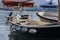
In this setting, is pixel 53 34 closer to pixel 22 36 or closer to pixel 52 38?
pixel 52 38

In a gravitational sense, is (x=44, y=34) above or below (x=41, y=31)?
below

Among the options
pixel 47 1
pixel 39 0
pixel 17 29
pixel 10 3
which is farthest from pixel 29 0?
pixel 17 29

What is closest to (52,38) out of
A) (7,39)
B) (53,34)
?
(53,34)

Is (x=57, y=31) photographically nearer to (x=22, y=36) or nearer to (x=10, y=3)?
(x=22, y=36)

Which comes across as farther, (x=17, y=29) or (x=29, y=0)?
(x=29, y=0)

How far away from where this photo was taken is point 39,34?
10.7 metres

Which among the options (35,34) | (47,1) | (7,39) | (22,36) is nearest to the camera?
(35,34)

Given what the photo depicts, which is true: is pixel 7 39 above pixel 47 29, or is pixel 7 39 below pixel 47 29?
below

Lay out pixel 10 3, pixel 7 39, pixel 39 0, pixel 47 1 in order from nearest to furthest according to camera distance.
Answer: pixel 7 39, pixel 10 3, pixel 47 1, pixel 39 0

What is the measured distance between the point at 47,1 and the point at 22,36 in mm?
29506

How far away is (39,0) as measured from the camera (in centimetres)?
4975

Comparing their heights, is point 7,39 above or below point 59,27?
below

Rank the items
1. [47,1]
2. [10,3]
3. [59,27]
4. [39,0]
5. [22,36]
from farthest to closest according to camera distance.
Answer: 1. [39,0]
2. [47,1]
3. [10,3]
4. [22,36]
5. [59,27]

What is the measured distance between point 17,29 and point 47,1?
96.2ft
